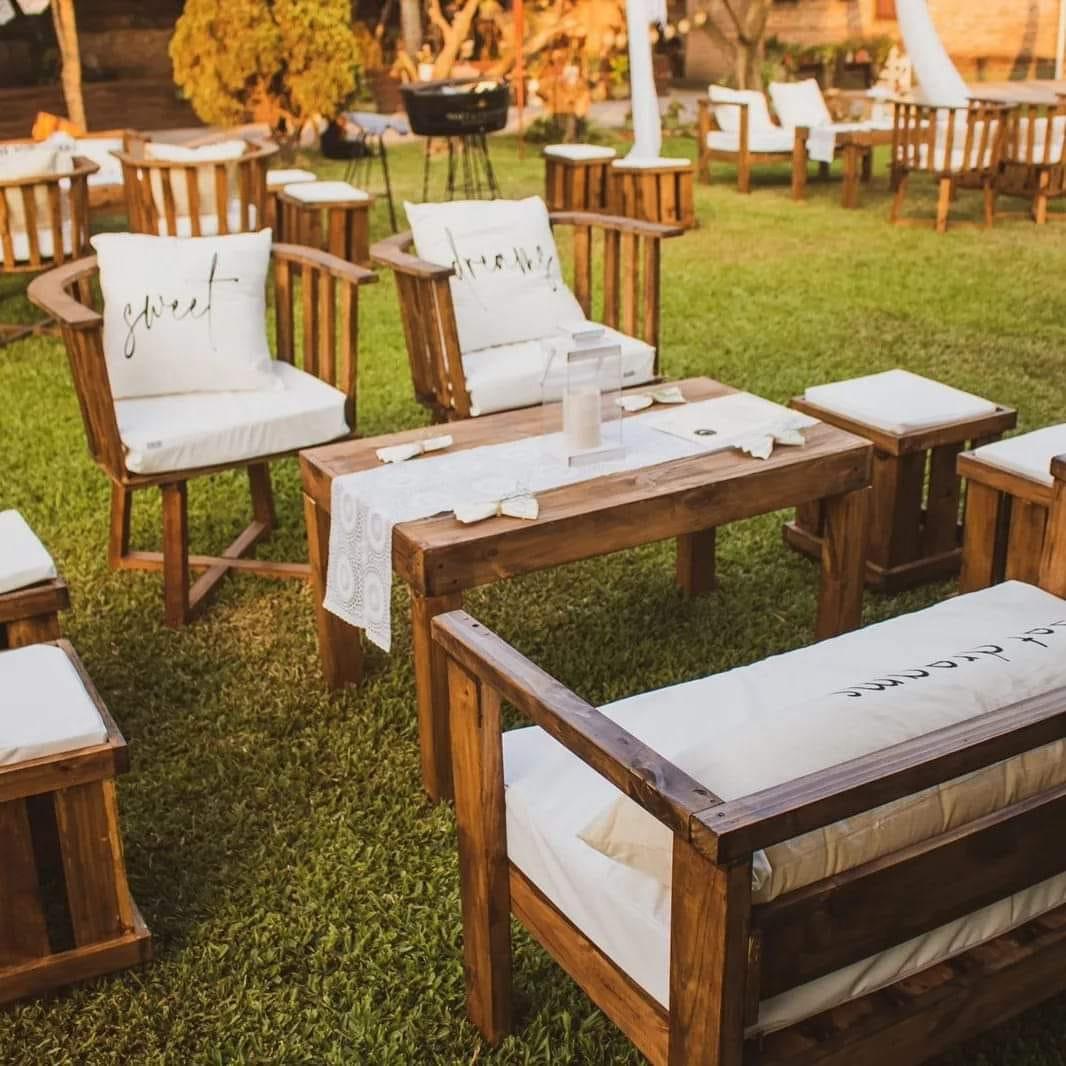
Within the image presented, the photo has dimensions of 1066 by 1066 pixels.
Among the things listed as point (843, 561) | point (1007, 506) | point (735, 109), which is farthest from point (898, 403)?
point (735, 109)

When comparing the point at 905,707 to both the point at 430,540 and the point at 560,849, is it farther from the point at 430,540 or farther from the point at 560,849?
the point at 430,540

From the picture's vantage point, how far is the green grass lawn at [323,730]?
2.18 metres

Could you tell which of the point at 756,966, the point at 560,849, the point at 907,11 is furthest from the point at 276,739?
the point at 907,11

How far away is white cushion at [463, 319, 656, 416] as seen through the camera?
3.86m

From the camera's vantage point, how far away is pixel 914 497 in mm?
3607

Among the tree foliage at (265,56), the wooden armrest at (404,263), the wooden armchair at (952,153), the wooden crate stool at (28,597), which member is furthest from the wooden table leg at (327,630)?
the tree foliage at (265,56)

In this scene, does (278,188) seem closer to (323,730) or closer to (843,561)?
(323,730)

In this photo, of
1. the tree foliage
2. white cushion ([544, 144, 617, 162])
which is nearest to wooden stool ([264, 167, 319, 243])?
white cushion ([544, 144, 617, 162])

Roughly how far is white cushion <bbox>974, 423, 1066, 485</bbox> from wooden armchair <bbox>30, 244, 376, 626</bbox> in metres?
1.59

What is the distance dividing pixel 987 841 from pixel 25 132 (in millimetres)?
13788

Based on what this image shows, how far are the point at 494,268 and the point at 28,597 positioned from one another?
2.04 m

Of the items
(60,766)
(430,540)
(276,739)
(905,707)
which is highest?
(905,707)

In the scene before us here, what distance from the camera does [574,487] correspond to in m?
2.81

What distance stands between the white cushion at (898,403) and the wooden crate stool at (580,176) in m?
4.87
